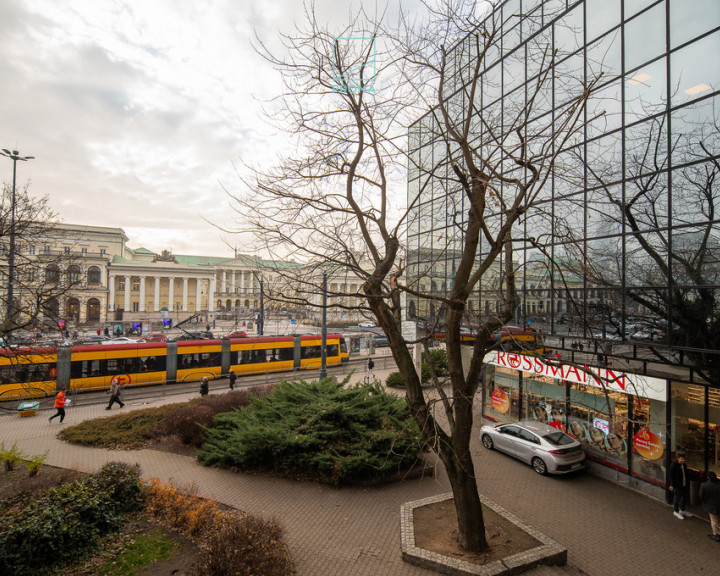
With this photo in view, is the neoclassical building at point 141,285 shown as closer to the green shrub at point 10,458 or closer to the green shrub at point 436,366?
the green shrub at point 436,366

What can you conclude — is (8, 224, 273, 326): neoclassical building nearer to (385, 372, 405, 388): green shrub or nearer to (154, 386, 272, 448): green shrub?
(385, 372, 405, 388): green shrub

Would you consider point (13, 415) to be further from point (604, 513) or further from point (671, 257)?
point (671, 257)

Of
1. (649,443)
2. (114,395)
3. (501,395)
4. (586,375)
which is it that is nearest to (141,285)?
(114,395)

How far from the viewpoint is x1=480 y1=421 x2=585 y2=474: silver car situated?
10516 millimetres

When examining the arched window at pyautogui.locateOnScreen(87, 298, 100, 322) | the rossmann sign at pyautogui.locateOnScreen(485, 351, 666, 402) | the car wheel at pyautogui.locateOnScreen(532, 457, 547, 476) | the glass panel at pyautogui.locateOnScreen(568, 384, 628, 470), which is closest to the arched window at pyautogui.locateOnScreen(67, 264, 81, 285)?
the rossmann sign at pyautogui.locateOnScreen(485, 351, 666, 402)

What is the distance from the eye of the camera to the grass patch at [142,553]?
6.00 metres

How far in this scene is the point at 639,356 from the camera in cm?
1003

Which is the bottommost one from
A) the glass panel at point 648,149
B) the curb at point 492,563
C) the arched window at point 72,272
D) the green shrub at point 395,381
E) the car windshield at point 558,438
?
the green shrub at point 395,381

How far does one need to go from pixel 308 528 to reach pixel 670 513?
7.93 meters

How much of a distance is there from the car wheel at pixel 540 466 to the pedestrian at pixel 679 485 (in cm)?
282

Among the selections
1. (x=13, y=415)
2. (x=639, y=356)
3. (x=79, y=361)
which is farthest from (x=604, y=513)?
(x=79, y=361)

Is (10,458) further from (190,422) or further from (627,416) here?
(627,416)

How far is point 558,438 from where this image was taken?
432 inches

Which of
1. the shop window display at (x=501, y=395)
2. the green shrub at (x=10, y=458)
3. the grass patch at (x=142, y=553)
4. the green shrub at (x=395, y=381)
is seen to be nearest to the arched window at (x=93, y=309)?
the green shrub at (x=395, y=381)
